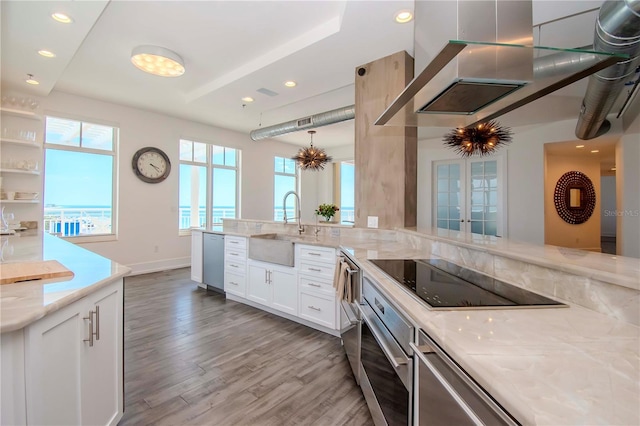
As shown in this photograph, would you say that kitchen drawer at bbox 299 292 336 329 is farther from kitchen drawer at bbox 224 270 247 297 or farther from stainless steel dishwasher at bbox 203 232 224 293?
stainless steel dishwasher at bbox 203 232 224 293

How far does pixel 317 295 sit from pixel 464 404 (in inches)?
86.6

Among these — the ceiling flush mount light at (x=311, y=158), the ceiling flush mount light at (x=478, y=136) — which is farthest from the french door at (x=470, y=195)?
the ceiling flush mount light at (x=311, y=158)

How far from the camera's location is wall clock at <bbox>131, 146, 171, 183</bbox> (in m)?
5.20

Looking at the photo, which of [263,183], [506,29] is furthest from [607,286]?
[263,183]

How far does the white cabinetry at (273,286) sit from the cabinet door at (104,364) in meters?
1.71

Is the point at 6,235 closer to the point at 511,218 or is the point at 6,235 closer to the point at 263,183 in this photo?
the point at 263,183

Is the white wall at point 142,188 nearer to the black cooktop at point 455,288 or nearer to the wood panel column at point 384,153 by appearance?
the wood panel column at point 384,153

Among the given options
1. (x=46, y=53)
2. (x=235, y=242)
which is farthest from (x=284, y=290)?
(x=46, y=53)

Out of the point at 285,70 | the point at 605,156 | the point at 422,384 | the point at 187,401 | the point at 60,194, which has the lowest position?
the point at 187,401

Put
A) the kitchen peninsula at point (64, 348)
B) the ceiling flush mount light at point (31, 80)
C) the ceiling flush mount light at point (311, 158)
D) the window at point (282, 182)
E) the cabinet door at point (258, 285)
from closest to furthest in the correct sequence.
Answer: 1. the kitchen peninsula at point (64, 348)
2. the cabinet door at point (258, 285)
3. the ceiling flush mount light at point (31, 80)
4. the ceiling flush mount light at point (311, 158)
5. the window at point (282, 182)

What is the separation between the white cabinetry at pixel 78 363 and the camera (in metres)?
0.95

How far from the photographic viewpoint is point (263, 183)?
7547mm

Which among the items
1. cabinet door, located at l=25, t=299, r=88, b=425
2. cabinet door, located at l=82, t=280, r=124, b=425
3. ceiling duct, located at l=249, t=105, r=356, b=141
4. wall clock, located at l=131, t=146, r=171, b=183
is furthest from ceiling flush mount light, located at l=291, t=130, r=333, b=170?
cabinet door, located at l=25, t=299, r=88, b=425

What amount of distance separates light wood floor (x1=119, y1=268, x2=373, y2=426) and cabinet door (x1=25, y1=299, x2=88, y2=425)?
734 millimetres
